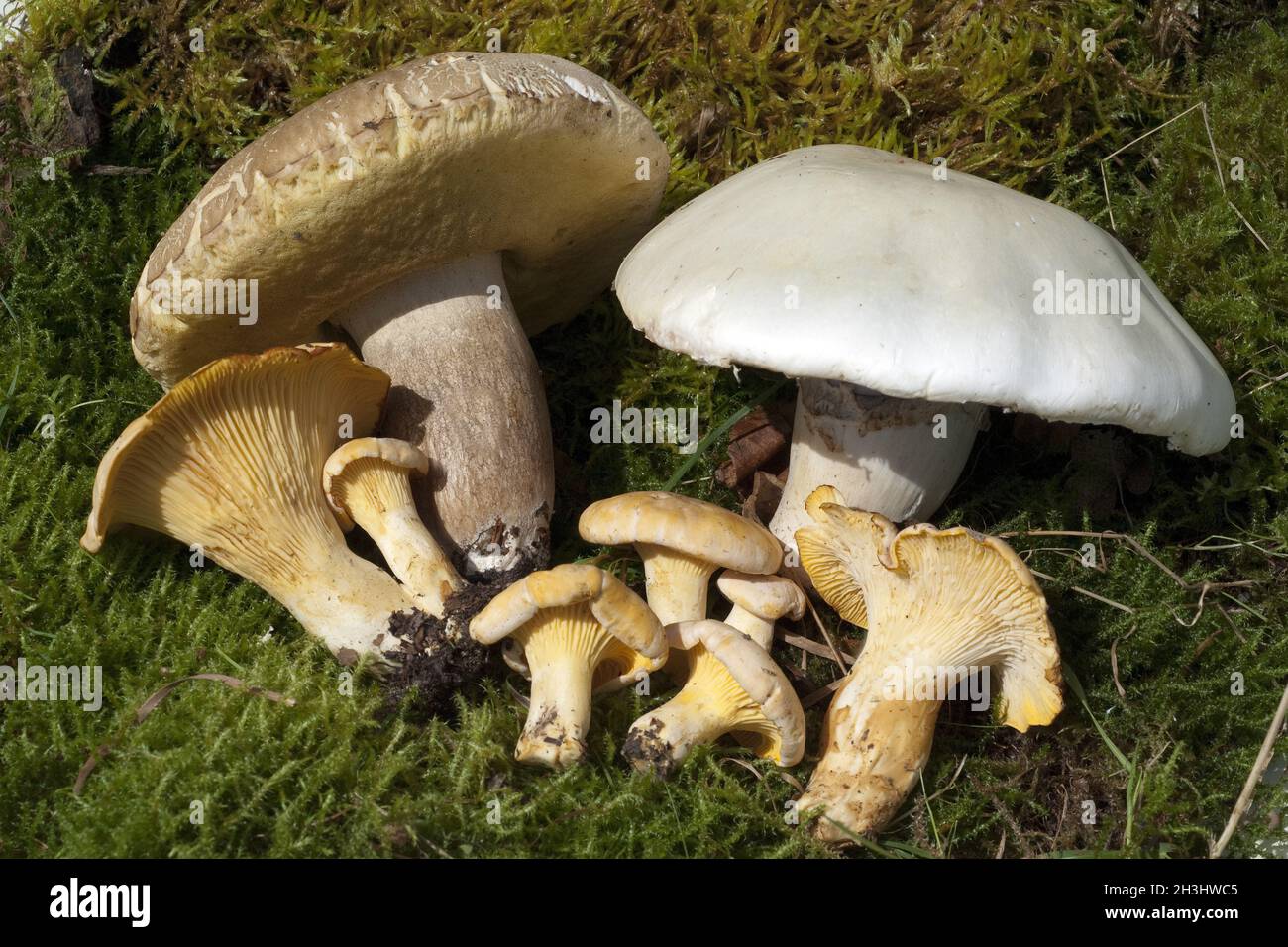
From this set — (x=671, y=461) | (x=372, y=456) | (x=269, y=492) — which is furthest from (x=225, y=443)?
(x=671, y=461)

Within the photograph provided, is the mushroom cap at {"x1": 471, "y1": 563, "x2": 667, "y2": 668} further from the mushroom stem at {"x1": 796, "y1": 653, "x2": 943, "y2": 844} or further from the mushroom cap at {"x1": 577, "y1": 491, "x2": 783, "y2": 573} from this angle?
the mushroom stem at {"x1": 796, "y1": 653, "x2": 943, "y2": 844}

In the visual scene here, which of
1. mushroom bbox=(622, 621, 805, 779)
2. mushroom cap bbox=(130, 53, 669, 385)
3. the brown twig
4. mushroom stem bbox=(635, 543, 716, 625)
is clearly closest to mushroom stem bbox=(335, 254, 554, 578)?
mushroom cap bbox=(130, 53, 669, 385)

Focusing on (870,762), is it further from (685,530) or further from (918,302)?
(918,302)

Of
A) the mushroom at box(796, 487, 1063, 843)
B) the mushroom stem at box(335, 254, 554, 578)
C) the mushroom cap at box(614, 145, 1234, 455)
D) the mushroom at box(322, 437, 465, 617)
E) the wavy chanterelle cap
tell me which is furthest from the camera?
the mushroom stem at box(335, 254, 554, 578)

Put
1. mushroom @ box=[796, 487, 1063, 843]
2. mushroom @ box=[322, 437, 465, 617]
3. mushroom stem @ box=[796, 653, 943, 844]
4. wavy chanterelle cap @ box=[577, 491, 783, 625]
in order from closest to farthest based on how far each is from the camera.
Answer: mushroom @ box=[796, 487, 1063, 843], mushroom stem @ box=[796, 653, 943, 844], wavy chanterelle cap @ box=[577, 491, 783, 625], mushroom @ box=[322, 437, 465, 617]

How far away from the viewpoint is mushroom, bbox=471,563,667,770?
266cm

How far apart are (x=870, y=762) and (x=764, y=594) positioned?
579 millimetres

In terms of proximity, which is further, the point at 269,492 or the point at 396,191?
the point at 269,492

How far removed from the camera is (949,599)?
108 inches

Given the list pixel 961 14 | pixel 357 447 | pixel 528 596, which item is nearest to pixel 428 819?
pixel 528 596

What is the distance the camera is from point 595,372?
4.04 metres

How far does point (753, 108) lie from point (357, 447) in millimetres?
2053

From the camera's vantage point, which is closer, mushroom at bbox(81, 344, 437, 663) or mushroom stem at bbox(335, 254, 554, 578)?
mushroom at bbox(81, 344, 437, 663)

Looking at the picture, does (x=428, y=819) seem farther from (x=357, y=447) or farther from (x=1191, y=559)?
(x=1191, y=559)
